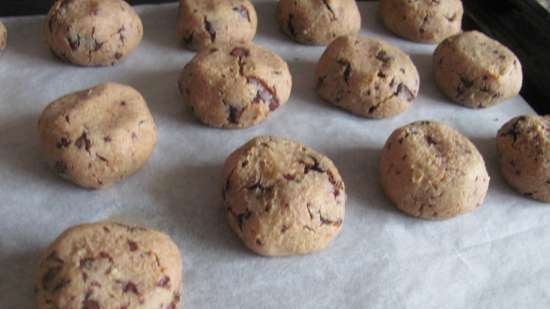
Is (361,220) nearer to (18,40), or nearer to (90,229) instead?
(90,229)

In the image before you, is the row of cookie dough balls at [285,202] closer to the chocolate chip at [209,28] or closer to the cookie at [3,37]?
the chocolate chip at [209,28]

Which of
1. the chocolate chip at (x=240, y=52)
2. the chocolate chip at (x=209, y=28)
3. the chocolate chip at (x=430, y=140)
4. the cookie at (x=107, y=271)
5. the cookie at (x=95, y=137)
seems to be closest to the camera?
the cookie at (x=107, y=271)

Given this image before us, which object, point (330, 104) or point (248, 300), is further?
point (330, 104)

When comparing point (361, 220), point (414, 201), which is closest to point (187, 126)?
point (361, 220)

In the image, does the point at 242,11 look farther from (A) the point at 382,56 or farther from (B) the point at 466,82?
(B) the point at 466,82

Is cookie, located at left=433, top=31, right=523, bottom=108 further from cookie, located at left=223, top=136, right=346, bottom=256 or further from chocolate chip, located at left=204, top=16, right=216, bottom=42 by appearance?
chocolate chip, located at left=204, top=16, right=216, bottom=42

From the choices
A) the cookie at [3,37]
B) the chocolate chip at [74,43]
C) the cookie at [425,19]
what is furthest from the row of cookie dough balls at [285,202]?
the cookie at [3,37]

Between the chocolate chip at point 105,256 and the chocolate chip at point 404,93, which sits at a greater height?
the chocolate chip at point 404,93
